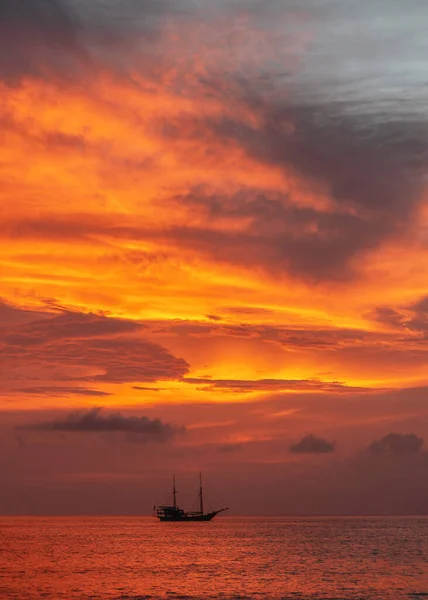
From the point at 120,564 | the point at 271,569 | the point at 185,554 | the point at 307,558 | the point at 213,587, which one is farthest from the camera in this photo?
the point at 185,554

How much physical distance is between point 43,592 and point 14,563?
55362mm

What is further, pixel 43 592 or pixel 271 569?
pixel 271 569

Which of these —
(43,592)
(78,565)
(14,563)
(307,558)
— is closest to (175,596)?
(43,592)

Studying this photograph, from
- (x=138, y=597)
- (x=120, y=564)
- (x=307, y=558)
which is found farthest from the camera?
(x=307, y=558)

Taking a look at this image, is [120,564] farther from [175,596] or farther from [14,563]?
[175,596]

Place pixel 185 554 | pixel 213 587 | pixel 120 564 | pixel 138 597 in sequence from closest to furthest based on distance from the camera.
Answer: pixel 138 597 → pixel 213 587 → pixel 120 564 → pixel 185 554

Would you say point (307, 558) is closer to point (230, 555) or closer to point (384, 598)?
point (230, 555)

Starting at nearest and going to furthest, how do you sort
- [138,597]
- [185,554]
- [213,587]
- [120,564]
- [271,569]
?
1. [138,597]
2. [213,587]
3. [271,569]
4. [120,564]
5. [185,554]

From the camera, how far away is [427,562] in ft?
548

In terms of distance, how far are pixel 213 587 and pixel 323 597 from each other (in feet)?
58.7

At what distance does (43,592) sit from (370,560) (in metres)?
81.7

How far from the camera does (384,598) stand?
359ft

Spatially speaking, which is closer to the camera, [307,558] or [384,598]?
[384,598]

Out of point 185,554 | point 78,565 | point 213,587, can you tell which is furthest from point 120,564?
point 213,587
